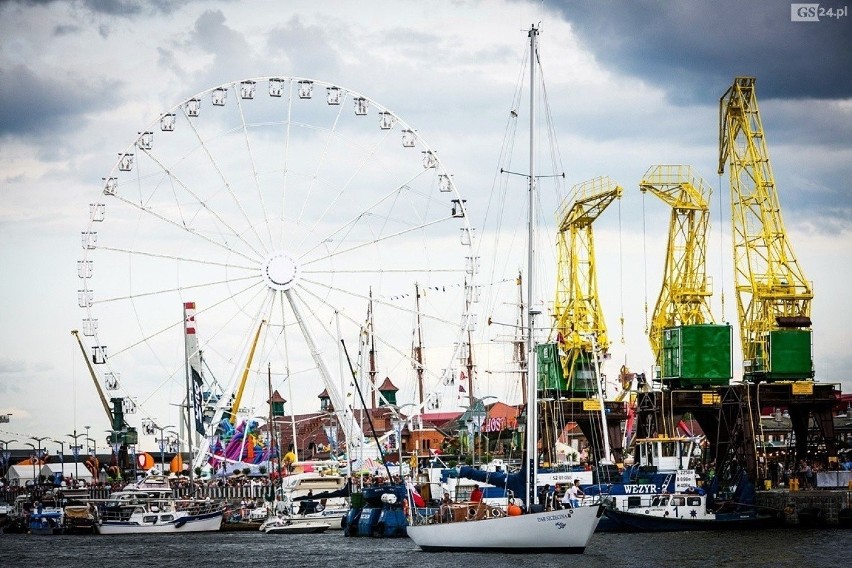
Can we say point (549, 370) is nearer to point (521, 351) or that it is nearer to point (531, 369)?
point (521, 351)

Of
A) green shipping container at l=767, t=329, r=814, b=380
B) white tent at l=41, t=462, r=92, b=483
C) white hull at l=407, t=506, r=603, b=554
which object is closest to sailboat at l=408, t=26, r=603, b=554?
white hull at l=407, t=506, r=603, b=554

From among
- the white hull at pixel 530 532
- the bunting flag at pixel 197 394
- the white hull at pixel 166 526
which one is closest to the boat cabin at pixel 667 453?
the white hull at pixel 530 532

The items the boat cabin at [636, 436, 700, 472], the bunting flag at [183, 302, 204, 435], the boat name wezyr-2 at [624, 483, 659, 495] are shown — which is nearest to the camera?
the boat name wezyr-2 at [624, 483, 659, 495]

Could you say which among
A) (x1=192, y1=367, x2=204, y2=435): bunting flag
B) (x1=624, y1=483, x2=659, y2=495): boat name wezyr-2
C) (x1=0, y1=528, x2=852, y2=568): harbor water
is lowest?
(x1=0, y1=528, x2=852, y2=568): harbor water

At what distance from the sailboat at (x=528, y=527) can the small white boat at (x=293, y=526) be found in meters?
28.7

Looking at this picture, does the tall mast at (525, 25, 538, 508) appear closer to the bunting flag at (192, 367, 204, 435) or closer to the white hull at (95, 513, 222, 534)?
the white hull at (95, 513, 222, 534)

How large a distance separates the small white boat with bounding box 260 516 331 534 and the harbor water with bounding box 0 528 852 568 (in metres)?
3.24

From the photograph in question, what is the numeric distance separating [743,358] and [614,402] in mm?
19775

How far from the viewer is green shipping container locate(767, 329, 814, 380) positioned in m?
105

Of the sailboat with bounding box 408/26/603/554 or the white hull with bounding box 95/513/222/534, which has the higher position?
the sailboat with bounding box 408/26/603/554

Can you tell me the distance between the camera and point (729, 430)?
10631 centimetres

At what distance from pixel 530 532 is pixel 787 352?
43281mm

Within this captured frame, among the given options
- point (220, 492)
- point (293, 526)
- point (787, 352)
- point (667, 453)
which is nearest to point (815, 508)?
point (667, 453)

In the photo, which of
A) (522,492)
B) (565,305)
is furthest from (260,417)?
(522,492)
